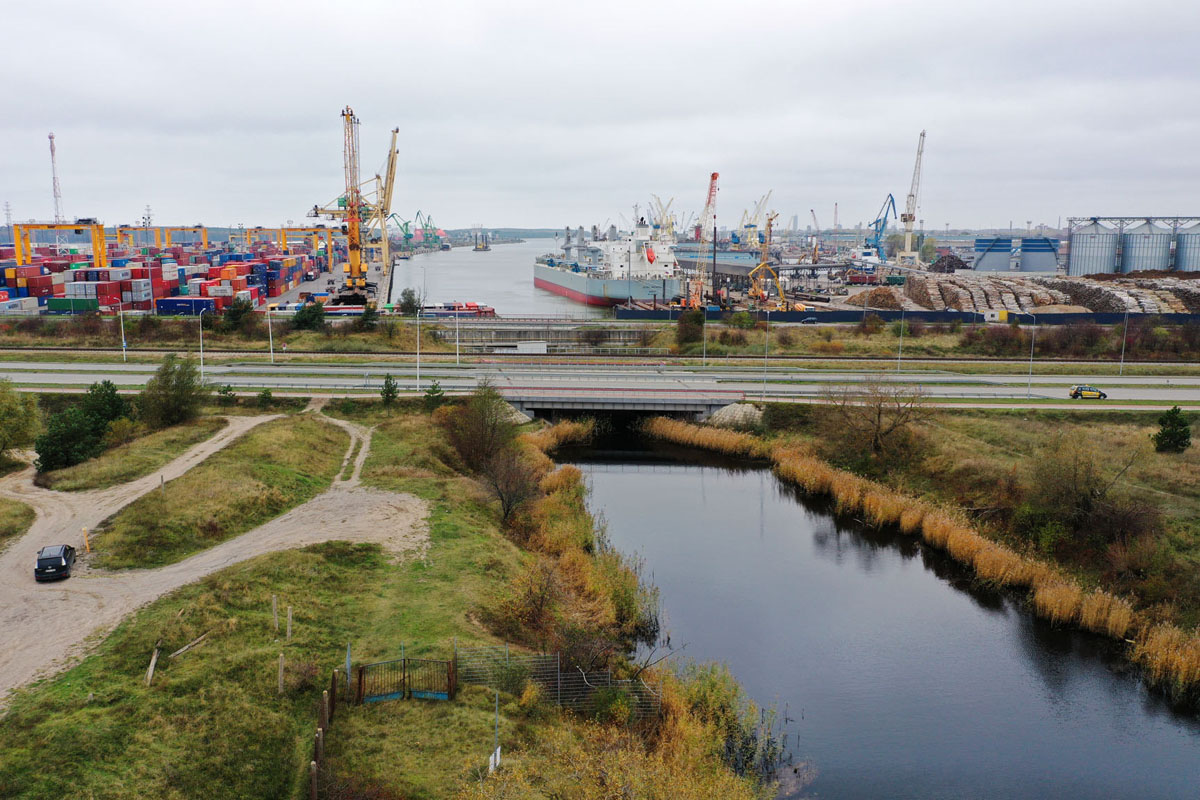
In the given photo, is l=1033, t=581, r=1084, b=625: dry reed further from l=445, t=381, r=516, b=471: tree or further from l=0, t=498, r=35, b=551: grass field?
l=0, t=498, r=35, b=551: grass field

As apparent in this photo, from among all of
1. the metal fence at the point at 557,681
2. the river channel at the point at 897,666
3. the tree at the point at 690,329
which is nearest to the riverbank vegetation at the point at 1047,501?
the river channel at the point at 897,666

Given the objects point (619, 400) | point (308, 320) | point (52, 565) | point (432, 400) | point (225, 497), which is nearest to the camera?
point (52, 565)

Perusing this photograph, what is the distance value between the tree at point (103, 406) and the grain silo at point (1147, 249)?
110 metres

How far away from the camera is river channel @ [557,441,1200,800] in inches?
600

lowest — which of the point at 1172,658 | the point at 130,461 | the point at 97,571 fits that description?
the point at 1172,658

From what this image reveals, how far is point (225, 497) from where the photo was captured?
23438 mm

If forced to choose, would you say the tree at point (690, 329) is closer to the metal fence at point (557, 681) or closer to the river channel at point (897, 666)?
the river channel at point (897, 666)

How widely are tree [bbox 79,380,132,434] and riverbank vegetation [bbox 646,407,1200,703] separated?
23.6 meters

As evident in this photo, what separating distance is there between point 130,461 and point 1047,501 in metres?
28.3

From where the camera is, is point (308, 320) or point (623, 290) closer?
point (308, 320)

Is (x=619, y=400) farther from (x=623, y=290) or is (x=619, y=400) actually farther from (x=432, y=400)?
(x=623, y=290)

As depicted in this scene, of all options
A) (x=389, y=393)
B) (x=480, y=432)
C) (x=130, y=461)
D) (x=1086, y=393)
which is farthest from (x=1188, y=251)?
(x=130, y=461)

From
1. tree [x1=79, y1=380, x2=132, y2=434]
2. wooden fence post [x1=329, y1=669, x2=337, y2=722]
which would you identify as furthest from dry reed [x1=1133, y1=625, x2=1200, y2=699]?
tree [x1=79, y1=380, x2=132, y2=434]

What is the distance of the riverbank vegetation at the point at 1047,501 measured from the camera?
1992 centimetres
